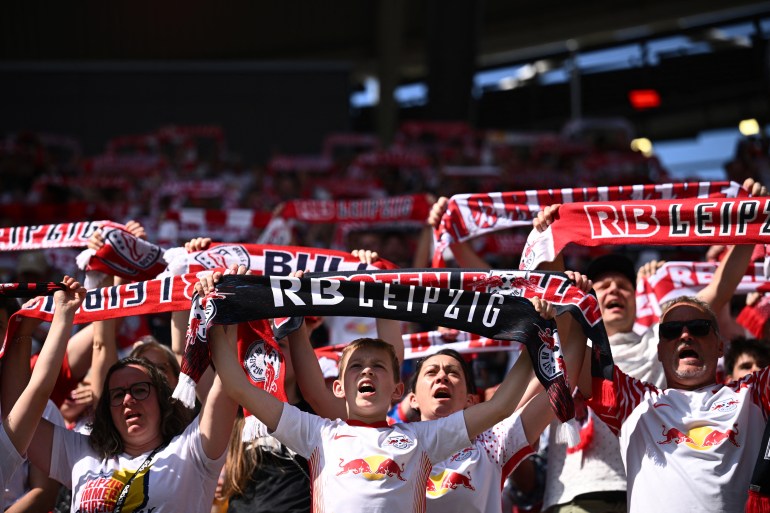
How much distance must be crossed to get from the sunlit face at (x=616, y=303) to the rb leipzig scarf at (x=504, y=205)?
494 millimetres

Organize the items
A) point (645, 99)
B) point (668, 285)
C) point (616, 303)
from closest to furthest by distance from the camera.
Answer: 1. point (616, 303)
2. point (668, 285)
3. point (645, 99)

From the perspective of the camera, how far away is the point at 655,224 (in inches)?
213

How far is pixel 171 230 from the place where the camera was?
9.56 meters

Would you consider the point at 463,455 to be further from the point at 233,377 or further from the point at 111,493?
the point at 111,493

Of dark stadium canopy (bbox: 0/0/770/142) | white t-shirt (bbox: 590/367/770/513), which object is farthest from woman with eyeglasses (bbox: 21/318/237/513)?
dark stadium canopy (bbox: 0/0/770/142)

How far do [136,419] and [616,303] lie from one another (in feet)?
8.15

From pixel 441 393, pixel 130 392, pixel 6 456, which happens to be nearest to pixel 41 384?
pixel 6 456

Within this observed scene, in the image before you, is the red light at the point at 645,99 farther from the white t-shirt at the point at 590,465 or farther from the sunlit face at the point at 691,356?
the sunlit face at the point at 691,356

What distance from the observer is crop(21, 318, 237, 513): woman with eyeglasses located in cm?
470

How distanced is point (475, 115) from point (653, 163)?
45.4 feet

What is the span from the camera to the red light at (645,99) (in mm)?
24016

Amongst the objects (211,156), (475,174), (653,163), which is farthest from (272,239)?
(211,156)

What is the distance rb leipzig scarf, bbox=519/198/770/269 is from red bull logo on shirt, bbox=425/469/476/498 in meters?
1.18

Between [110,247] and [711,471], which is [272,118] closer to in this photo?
[110,247]
